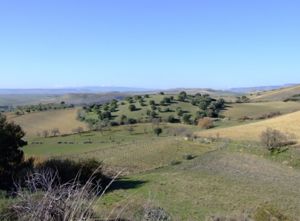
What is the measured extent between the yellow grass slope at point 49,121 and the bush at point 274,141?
38.6 metres

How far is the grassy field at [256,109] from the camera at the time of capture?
294ft

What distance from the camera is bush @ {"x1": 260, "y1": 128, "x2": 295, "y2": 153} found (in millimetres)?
50156

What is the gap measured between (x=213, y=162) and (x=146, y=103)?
57.2 metres

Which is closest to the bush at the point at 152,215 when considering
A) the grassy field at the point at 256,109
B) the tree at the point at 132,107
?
the grassy field at the point at 256,109

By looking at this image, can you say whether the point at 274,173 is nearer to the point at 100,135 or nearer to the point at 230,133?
the point at 230,133

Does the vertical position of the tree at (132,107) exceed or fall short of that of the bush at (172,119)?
it exceeds it

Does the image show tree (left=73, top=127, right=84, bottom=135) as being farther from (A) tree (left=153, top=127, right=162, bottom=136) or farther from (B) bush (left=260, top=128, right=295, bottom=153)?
(B) bush (left=260, top=128, right=295, bottom=153)

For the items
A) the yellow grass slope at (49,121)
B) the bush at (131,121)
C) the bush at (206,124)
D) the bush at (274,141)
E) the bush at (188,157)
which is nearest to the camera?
the bush at (188,157)

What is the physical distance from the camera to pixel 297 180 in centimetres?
3641

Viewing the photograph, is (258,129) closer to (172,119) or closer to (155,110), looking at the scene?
(172,119)

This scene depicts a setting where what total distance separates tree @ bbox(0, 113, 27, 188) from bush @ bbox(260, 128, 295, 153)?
80.1 feet

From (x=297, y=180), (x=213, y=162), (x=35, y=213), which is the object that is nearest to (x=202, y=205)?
(x=297, y=180)

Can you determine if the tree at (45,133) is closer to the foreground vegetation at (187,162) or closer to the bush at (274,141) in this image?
the foreground vegetation at (187,162)

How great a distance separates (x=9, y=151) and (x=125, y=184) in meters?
8.67
